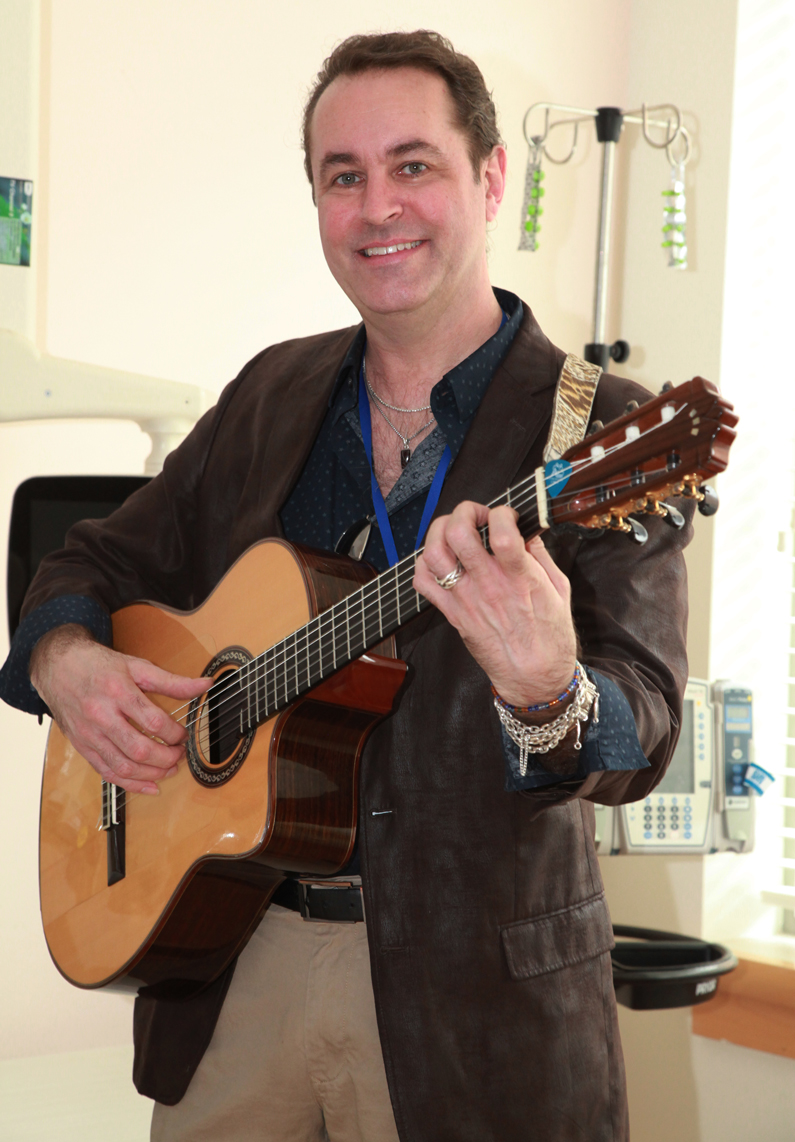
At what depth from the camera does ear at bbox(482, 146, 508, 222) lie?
152 centimetres

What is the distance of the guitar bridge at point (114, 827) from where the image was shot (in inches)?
56.5

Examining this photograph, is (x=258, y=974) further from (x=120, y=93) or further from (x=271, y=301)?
(x=120, y=93)

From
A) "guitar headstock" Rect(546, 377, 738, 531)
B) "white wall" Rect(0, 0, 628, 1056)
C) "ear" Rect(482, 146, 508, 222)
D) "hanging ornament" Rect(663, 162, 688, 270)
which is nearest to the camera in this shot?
"guitar headstock" Rect(546, 377, 738, 531)

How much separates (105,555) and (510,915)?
2.64ft

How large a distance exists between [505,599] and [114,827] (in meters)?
0.74

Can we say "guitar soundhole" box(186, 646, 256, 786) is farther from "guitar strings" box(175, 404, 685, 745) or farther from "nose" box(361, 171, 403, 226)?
"nose" box(361, 171, 403, 226)

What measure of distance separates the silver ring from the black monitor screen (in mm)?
1252

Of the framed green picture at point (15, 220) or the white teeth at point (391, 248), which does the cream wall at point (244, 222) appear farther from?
the white teeth at point (391, 248)

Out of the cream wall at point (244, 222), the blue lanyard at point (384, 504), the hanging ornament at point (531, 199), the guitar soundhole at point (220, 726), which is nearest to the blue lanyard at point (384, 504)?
the blue lanyard at point (384, 504)

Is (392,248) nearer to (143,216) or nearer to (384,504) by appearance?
(384,504)

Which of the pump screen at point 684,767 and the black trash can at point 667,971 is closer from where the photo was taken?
the black trash can at point 667,971

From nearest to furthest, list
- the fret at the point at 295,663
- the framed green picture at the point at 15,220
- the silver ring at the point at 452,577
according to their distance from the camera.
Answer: the silver ring at the point at 452,577, the fret at the point at 295,663, the framed green picture at the point at 15,220

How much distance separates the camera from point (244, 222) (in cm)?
258

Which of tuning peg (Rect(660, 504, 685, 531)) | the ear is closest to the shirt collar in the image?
the ear
